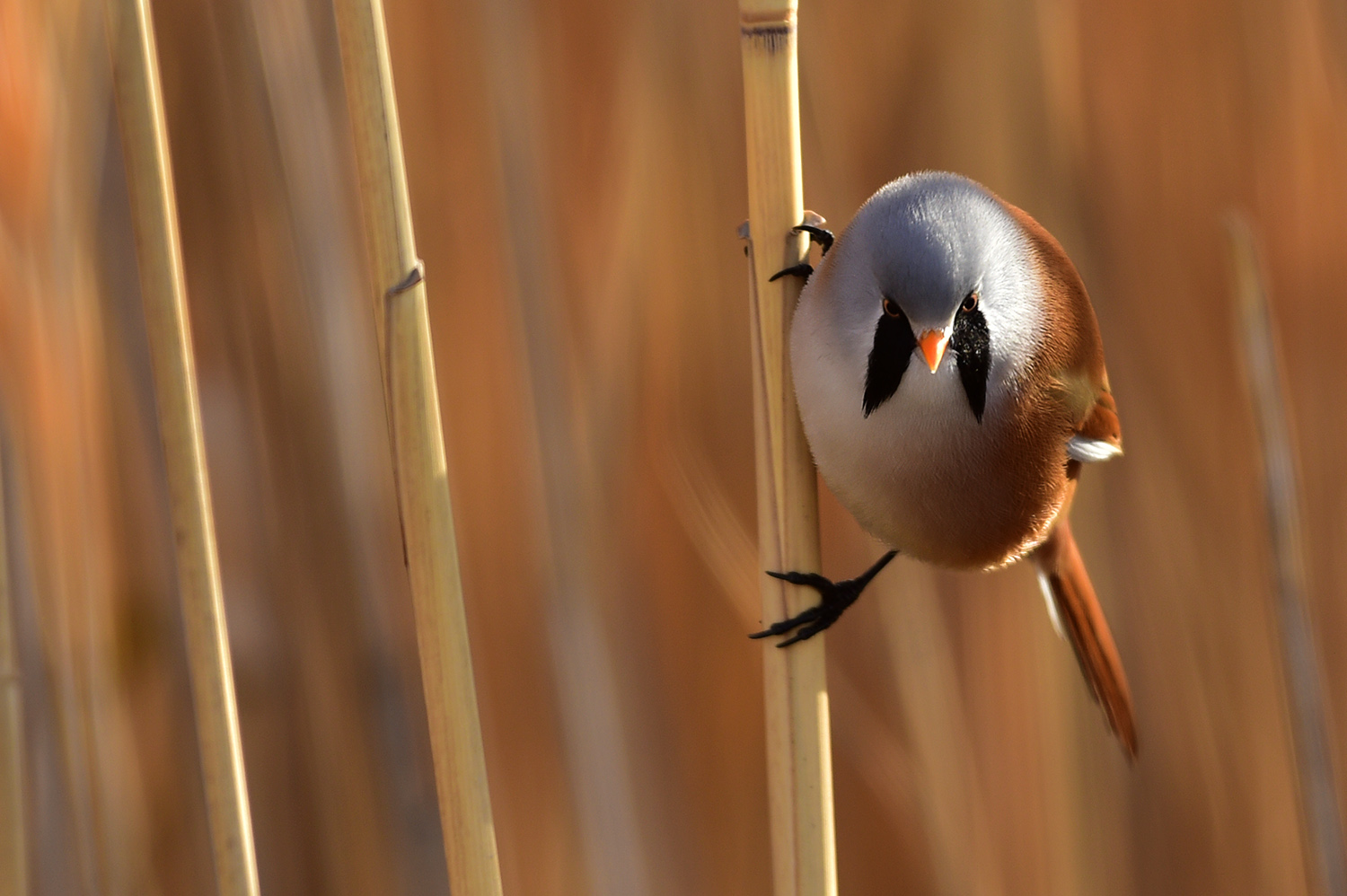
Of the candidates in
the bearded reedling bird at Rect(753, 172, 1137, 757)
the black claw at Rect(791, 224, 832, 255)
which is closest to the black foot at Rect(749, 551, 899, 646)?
the bearded reedling bird at Rect(753, 172, 1137, 757)

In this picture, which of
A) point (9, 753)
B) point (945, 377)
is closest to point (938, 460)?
point (945, 377)

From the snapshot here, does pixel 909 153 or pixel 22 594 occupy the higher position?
pixel 909 153

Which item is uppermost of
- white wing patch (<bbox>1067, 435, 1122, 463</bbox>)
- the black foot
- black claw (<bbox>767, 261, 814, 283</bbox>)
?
black claw (<bbox>767, 261, 814, 283</bbox>)

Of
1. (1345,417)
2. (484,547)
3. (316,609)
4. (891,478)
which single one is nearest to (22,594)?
(316,609)

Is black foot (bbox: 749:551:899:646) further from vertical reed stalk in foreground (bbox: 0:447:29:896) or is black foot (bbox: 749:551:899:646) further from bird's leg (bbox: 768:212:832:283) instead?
vertical reed stalk in foreground (bbox: 0:447:29:896)

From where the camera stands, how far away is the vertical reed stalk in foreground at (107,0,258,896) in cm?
69

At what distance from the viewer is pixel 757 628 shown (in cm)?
111

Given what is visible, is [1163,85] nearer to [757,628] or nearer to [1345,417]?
[1345,417]

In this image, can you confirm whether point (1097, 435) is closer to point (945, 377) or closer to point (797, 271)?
point (945, 377)

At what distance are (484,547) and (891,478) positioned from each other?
0.46 m

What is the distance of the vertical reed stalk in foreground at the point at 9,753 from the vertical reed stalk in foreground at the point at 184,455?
14 cm

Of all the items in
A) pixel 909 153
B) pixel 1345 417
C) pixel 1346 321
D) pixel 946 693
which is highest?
pixel 909 153

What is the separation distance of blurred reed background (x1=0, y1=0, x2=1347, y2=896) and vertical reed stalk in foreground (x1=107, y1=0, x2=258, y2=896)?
0.94 feet

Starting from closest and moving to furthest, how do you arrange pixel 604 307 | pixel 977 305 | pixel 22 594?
pixel 977 305
pixel 22 594
pixel 604 307
